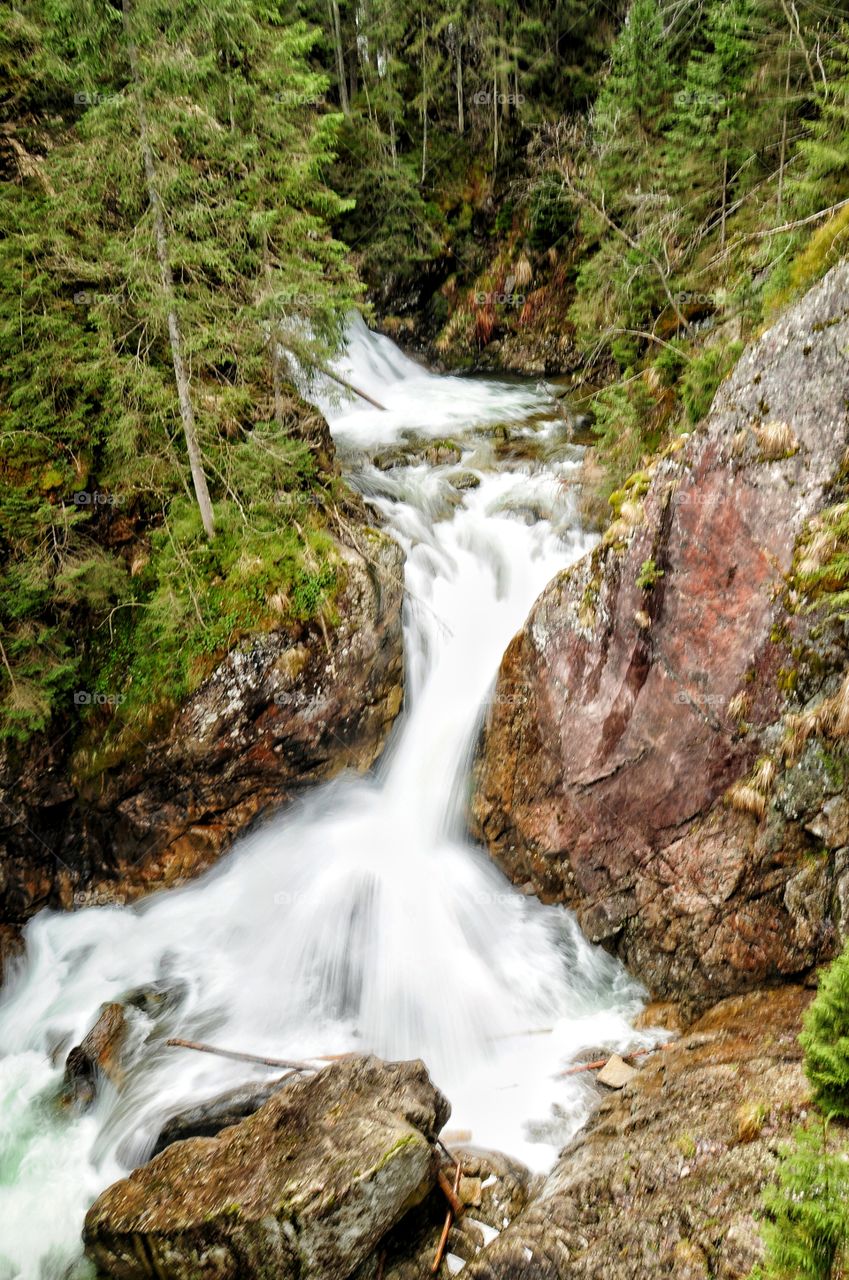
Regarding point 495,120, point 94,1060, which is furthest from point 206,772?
point 495,120

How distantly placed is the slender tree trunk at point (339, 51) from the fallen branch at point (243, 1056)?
25024 millimetres

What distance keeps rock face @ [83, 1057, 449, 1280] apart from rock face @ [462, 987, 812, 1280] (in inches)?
32.9

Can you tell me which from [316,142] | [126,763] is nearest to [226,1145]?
[126,763]

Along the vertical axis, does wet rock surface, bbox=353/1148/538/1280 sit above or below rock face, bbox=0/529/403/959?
below

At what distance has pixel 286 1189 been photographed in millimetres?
4680

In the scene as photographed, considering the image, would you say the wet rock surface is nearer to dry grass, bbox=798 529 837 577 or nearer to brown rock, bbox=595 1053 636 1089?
brown rock, bbox=595 1053 636 1089

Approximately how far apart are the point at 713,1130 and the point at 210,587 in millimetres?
8871

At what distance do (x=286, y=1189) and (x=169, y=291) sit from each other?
372 inches

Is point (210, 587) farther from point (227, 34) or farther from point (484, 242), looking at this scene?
point (484, 242)

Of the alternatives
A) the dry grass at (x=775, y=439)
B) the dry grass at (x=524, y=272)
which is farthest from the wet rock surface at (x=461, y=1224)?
the dry grass at (x=524, y=272)

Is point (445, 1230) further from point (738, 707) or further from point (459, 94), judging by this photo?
point (459, 94)

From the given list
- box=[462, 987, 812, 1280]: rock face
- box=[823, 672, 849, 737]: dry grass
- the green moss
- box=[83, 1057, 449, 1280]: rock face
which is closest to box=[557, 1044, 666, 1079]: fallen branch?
box=[462, 987, 812, 1280]: rock face

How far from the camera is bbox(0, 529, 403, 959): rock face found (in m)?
9.70

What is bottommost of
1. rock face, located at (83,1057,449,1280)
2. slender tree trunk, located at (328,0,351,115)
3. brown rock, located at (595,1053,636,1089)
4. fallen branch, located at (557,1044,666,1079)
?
fallen branch, located at (557,1044,666,1079)
